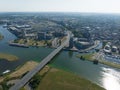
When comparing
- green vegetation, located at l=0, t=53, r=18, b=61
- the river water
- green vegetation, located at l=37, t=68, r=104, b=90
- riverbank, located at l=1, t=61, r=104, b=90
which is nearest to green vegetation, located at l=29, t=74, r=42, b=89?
riverbank, located at l=1, t=61, r=104, b=90

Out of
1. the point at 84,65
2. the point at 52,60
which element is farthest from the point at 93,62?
the point at 52,60

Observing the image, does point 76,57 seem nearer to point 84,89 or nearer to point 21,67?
point 21,67

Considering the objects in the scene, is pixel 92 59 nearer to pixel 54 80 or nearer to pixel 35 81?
pixel 54 80

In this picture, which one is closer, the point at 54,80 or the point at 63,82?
the point at 63,82

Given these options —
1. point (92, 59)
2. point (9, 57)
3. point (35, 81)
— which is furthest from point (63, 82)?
point (9, 57)

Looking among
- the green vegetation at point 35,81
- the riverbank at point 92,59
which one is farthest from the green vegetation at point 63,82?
the riverbank at point 92,59

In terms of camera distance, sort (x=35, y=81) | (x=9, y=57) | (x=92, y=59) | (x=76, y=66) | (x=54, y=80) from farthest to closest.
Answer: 1. (x=92, y=59)
2. (x=9, y=57)
3. (x=76, y=66)
4. (x=54, y=80)
5. (x=35, y=81)

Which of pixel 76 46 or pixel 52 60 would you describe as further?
pixel 76 46
